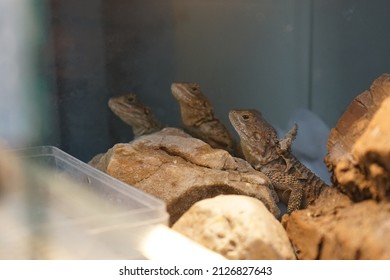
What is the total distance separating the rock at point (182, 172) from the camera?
2.31 m

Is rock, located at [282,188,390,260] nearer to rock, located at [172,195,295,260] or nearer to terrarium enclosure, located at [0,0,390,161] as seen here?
rock, located at [172,195,295,260]

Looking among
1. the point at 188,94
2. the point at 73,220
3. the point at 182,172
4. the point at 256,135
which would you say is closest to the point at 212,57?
the point at 188,94

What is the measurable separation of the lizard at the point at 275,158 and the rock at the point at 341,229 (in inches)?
30.7

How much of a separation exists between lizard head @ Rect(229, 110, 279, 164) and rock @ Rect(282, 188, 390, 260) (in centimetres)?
97

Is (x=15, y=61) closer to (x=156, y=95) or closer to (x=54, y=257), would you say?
(x=54, y=257)

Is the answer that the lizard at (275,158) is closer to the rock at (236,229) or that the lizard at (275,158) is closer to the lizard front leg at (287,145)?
the lizard front leg at (287,145)

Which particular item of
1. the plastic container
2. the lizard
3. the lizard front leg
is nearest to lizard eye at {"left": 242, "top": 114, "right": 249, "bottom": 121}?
the lizard

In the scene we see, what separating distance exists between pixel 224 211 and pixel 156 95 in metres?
1.93

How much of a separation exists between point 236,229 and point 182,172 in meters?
0.84

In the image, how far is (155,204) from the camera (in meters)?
1.57

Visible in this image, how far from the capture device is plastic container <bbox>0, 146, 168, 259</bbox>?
1.43 meters

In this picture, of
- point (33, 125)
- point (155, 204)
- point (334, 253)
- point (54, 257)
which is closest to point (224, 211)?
point (155, 204)

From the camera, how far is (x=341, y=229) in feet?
5.39

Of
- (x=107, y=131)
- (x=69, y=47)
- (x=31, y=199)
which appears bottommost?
(x=107, y=131)
